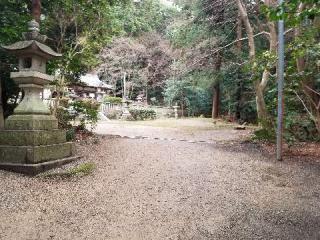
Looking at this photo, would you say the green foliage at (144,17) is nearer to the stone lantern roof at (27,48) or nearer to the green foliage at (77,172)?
the stone lantern roof at (27,48)

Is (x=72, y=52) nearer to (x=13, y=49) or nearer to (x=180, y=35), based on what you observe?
(x=13, y=49)

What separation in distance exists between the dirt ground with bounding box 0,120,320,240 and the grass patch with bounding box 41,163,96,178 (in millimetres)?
99

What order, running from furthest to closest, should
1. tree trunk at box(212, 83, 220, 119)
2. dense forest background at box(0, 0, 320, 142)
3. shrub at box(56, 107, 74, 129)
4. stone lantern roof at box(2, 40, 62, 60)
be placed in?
1. tree trunk at box(212, 83, 220, 119)
2. shrub at box(56, 107, 74, 129)
3. dense forest background at box(0, 0, 320, 142)
4. stone lantern roof at box(2, 40, 62, 60)

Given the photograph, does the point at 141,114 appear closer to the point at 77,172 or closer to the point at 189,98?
the point at 189,98

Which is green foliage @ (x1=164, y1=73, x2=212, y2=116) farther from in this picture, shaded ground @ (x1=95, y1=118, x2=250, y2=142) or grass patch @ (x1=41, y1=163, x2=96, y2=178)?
grass patch @ (x1=41, y1=163, x2=96, y2=178)

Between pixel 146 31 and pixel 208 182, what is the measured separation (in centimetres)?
2537

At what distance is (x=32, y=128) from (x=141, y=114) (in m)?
18.6

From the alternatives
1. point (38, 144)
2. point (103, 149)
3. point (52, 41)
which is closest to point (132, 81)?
point (52, 41)

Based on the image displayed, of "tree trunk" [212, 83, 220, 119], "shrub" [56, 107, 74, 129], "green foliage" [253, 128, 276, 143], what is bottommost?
"green foliage" [253, 128, 276, 143]

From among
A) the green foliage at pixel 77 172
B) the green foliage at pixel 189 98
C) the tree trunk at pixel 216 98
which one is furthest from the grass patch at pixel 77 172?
the green foliage at pixel 189 98

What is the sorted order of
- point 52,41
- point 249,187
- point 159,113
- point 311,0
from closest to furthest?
point 311,0
point 249,187
point 52,41
point 159,113

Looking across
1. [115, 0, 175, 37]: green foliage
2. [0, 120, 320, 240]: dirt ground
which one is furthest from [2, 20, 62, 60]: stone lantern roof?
[115, 0, 175, 37]: green foliage

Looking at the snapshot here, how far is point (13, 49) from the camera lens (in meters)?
5.98

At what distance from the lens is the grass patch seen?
214 inches
